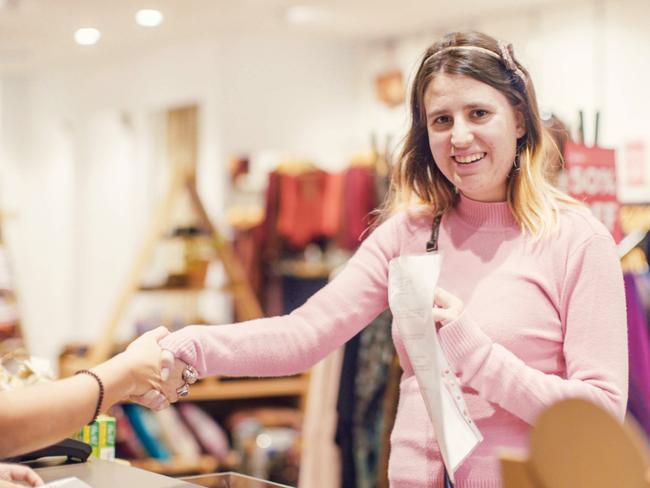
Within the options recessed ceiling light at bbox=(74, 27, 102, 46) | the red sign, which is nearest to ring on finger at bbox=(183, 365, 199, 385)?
the red sign

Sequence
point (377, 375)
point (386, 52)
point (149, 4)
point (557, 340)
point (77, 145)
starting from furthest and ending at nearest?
point (77, 145), point (386, 52), point (149, 4), point (377, 375), point (557, 340)

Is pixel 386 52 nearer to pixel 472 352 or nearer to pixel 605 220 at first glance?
pixel 605 220

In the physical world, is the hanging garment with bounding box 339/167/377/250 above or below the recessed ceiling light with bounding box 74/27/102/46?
below

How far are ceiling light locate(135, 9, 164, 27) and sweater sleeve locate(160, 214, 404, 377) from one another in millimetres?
4967

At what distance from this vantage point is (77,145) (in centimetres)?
901

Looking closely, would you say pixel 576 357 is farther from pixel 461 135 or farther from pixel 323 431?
pixel 323 431

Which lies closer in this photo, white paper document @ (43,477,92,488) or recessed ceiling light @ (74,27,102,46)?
white paper document @ (43,477,92,488)

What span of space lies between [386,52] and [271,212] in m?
Result: 1.77

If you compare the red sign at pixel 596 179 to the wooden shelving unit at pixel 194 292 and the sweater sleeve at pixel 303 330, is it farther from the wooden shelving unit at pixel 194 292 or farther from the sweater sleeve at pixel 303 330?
the wooden shelving unit at pixel 194 292

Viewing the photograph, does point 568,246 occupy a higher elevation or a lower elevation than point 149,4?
lower

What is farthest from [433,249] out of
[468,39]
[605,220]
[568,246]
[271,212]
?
[271,212]

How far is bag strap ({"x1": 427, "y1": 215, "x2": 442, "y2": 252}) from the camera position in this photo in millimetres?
1848

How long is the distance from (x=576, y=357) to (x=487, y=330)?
16cm

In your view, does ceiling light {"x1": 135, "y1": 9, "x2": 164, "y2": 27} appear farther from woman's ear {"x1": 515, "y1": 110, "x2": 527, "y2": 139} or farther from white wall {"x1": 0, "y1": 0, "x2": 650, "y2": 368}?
woman's ear {"x1": 515, "y1": 110, "x2": 527, "y2": 139}
